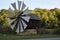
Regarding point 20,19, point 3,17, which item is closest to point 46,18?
point 3,17

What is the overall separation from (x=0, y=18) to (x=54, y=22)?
14854 millimetres

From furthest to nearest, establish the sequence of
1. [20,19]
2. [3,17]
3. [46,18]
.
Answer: [46,18] → [3,17] → [20,19]

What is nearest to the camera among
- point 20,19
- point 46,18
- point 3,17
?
point 20,19

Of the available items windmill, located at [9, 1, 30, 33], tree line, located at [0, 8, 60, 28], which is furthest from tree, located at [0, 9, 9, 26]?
windmill, located at [9, 1, 30, 33]

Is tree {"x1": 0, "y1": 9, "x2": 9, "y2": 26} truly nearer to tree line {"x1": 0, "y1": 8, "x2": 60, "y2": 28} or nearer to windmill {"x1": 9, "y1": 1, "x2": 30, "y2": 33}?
tree line {"x1": 0, "y1": 8, "x2": 60, "y2": 28}

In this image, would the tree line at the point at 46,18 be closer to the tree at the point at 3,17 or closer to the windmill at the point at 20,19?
the tree at the point at 3,17

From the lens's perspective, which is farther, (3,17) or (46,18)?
(46,18)

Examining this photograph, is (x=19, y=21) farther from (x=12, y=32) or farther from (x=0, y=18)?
(x=0, y=18)

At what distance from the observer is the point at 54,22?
56.0 metres

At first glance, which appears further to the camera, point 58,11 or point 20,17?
point 58,11

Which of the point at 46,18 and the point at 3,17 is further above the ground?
the point at 3,17

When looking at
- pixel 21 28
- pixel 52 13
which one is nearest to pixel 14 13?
pixel 21 28

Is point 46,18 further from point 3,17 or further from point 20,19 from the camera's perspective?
point 20,19

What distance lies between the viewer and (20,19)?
43.1 meters
